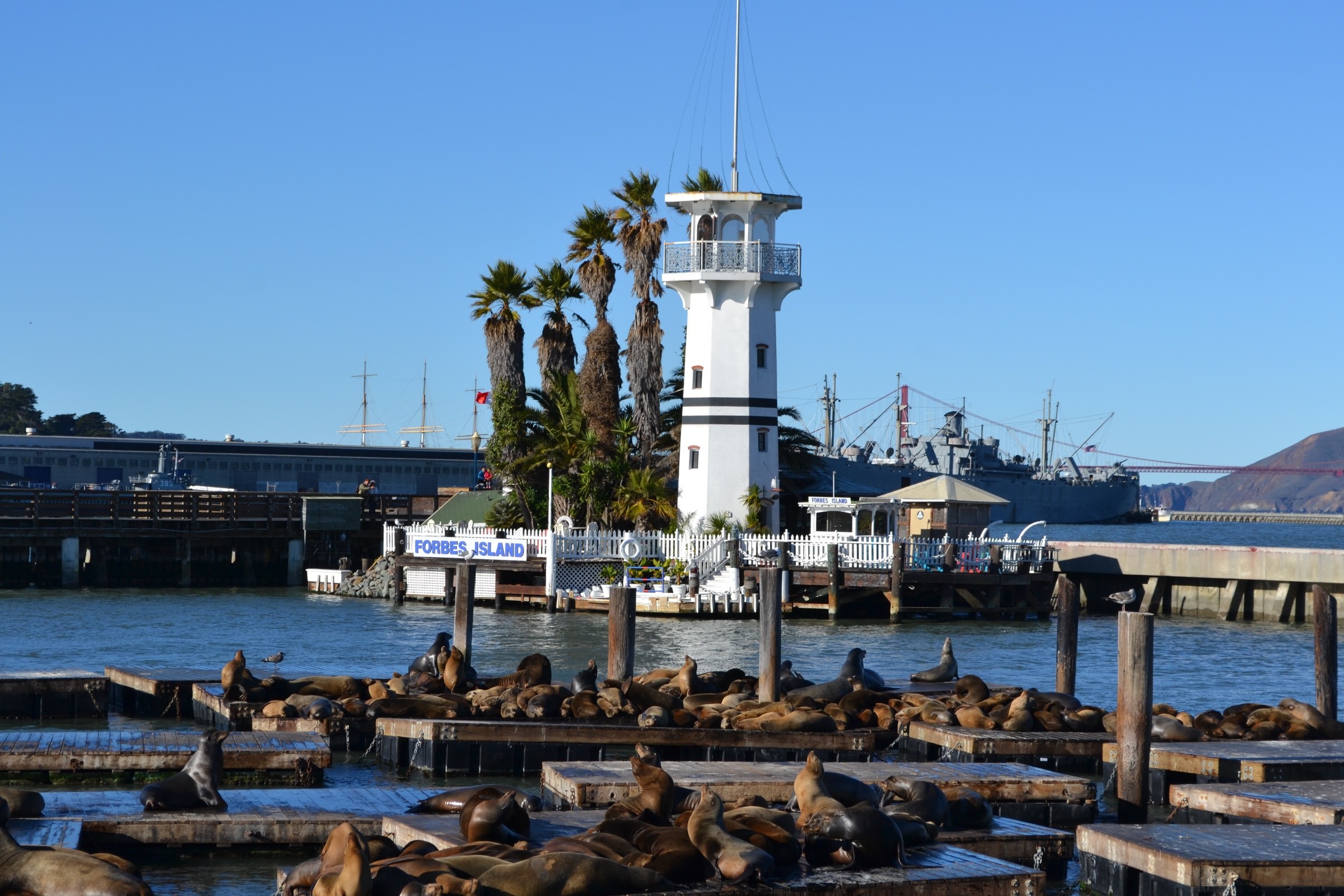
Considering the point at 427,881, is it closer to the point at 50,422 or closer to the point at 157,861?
the point at 157,861

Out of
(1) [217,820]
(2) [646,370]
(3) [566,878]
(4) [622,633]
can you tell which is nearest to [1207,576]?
(2) [646,370]

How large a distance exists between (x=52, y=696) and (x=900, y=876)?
1222 cm

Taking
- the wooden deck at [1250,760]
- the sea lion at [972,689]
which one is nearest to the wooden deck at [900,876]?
the wooden deck at [1250,760]

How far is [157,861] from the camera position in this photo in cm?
1127

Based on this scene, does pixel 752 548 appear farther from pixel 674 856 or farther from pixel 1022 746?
pixel 674 856

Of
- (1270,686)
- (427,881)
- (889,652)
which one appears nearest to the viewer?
(427,881)

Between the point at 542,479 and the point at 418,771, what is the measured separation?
1025 inches

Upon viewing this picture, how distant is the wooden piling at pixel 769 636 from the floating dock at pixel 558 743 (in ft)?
5.74

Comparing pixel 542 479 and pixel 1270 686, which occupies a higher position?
pixel 542 479

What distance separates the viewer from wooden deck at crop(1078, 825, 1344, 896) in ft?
33.2

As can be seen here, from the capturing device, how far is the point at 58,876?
8805mm

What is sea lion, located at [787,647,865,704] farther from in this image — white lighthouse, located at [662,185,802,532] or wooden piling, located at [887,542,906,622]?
white lighthouse, located at [662,185,802,532]

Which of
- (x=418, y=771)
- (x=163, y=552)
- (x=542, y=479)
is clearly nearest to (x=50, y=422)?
(x=163, y=552)

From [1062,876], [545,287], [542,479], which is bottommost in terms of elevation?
[1062,876]
